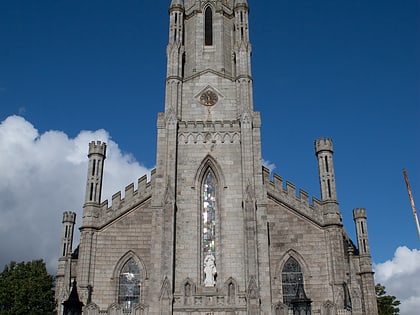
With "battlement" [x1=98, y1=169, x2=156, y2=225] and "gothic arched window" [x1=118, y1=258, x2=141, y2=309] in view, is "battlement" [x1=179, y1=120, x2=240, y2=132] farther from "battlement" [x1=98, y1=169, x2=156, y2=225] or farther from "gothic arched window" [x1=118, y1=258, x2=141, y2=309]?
"gothic arched window" [x1=118, y1=258, x2=141, y2=309]

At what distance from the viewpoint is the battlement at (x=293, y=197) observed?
3158 centimetres

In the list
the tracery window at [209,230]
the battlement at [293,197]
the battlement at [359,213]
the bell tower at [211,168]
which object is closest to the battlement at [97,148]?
the bell tower at [211,168]

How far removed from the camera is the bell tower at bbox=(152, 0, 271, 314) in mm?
28500

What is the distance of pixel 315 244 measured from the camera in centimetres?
3095

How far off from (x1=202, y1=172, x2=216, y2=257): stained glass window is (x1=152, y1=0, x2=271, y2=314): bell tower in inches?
2.4

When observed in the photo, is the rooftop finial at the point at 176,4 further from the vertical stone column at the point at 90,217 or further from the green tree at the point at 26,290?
the green tree at the point at 26,290

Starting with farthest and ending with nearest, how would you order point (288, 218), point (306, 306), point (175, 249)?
point (288, 218), point (175, 249), point (306, 306)

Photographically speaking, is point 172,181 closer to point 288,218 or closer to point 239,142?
point 239,142

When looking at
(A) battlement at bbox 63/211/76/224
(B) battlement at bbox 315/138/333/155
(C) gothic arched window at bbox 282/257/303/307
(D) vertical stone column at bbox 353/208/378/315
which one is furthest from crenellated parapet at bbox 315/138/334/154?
Result: (A) battlement at bbox 63/211/76/224

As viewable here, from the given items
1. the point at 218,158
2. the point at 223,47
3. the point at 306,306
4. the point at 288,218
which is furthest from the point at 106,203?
the point at 306,306

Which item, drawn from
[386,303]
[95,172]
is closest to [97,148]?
[95,172]

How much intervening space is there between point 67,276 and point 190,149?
10.5 m

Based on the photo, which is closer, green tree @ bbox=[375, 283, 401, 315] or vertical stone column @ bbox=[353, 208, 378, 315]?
vertical stone column @ bbox=[353, 208, 378, 315]

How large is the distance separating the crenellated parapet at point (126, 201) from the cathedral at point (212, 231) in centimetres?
7
